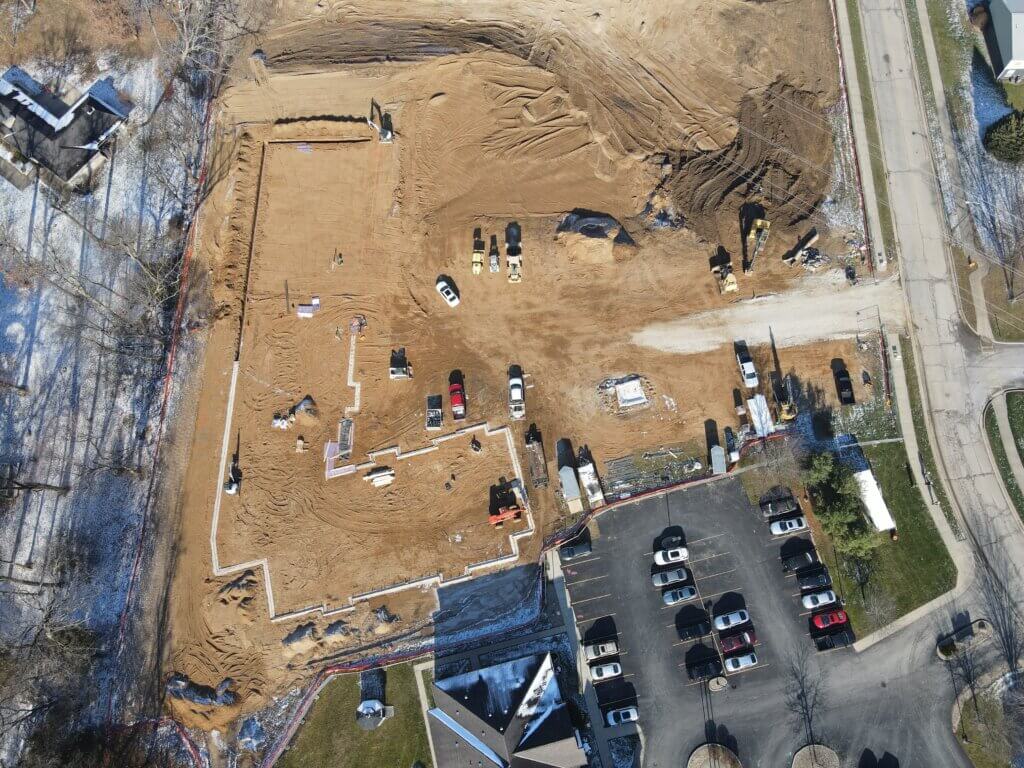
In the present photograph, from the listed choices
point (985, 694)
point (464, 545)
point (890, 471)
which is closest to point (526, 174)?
point (464, 545)

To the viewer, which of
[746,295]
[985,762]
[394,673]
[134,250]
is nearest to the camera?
[985,762]

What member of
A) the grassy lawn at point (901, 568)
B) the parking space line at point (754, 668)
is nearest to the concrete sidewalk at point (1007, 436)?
the grassy lawn at point (901, 568)

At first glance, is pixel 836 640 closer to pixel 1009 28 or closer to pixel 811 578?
pixel 811 578

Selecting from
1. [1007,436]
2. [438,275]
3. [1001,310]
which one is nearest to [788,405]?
[1007,436]

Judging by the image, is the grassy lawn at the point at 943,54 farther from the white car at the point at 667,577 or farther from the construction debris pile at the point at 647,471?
the white car at the point at 667,577

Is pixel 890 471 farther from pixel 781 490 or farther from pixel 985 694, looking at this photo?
pixel 985 694

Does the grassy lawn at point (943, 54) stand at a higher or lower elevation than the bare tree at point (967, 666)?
higher

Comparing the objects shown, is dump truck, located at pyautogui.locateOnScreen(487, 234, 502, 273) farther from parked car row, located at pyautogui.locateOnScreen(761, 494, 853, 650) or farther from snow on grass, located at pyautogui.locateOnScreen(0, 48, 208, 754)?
parked car row, located at pyautogui.locateOnScreen(761, 494, 853, 650)

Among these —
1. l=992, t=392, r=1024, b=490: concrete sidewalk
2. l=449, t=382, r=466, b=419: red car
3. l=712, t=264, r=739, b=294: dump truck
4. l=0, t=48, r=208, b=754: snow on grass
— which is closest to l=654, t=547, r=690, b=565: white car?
l=449, t=382, r=466, b=419: red car
